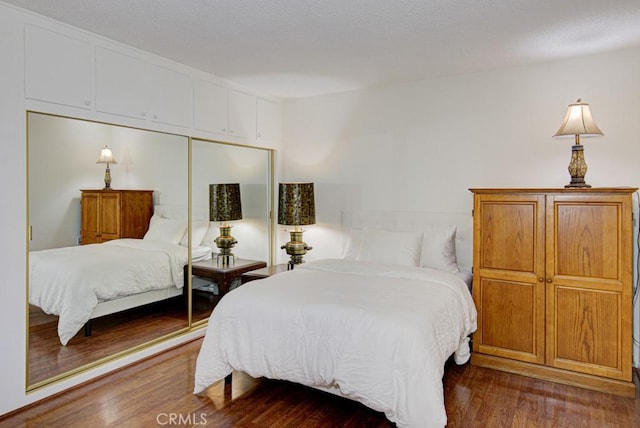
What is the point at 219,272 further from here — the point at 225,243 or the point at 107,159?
the point at 107,159

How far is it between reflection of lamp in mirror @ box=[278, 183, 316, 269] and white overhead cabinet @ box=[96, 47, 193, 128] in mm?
1215

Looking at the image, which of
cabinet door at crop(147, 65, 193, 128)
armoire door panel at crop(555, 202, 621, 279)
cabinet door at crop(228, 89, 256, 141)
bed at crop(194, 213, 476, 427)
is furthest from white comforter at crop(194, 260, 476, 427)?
cabinet door at crop(228, 89, 256, 141)

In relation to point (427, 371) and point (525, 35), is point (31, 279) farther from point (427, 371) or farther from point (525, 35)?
point (525, 35)

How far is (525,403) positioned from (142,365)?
2766mm

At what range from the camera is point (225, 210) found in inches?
164

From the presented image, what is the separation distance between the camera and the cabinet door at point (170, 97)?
338 cm

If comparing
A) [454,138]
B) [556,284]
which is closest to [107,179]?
[454,138]

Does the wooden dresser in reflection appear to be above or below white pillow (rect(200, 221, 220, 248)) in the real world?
above

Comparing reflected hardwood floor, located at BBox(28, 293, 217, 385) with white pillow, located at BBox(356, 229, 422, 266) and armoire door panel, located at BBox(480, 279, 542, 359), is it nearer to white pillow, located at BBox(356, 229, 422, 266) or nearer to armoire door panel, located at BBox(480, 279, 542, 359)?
white pillow, located at BBox(356, 229, 422, 266)

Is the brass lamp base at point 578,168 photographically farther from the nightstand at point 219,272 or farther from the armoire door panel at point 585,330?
the nightstand at point 219,272

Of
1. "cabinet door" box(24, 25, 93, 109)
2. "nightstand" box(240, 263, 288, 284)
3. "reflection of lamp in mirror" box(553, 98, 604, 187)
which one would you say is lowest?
"nightstand" box(240, 263, 288, 284)

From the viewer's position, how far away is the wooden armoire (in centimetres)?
279

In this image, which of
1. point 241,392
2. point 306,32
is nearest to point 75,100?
point 306,32

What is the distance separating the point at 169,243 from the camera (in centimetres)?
367
